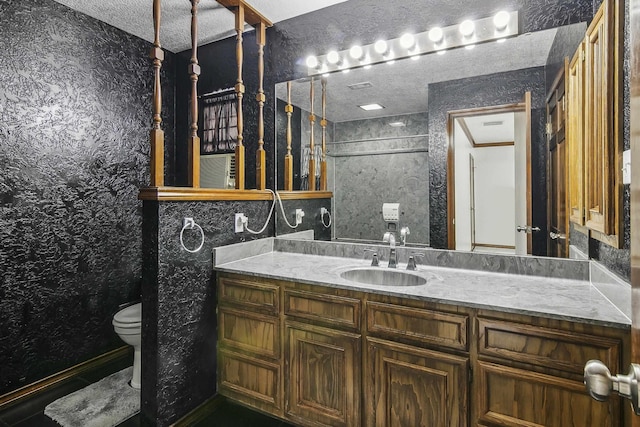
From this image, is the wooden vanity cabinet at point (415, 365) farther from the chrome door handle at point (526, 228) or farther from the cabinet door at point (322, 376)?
the chrome door handle at point (526, 228)

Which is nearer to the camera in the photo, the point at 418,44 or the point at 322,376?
the point at 322,376

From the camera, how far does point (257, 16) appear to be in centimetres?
246

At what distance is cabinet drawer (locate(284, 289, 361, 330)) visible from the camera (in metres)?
1.64

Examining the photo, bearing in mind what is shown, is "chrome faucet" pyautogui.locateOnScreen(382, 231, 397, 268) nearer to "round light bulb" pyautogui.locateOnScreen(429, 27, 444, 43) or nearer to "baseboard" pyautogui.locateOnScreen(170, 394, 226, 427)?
"round light bulb" pyautogui.locateOnScreen(429, 27, 444, 43)

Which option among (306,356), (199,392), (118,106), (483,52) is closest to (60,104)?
(118,106)

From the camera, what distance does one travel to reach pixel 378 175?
2270mm

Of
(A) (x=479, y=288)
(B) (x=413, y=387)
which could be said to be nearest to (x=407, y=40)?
(A) (x=479, y=288)

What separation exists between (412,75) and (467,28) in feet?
1.22

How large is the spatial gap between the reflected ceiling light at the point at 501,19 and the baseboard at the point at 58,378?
11.2 ft

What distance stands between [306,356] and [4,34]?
8.55ft

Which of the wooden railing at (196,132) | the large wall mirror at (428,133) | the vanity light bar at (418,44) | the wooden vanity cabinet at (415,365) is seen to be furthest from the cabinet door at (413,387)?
the vanity light bar at (418,44)

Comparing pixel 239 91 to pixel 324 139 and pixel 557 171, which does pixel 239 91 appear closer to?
pixel 324 139

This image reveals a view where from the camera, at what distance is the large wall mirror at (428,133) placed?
1844mm

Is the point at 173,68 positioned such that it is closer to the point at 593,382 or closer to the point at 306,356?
the point at 306,356
